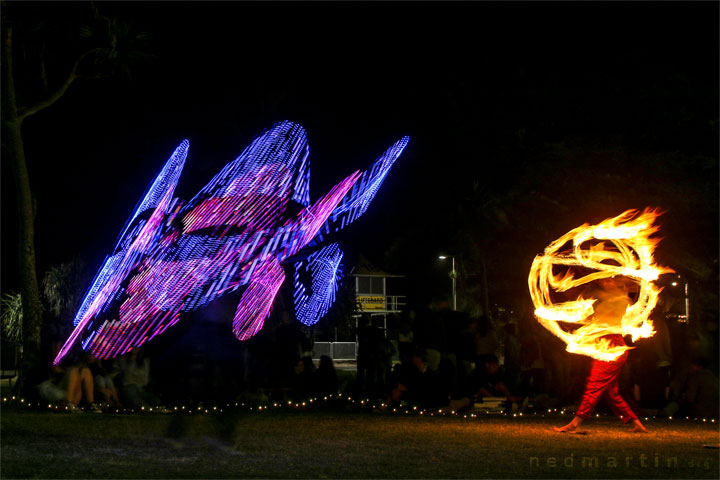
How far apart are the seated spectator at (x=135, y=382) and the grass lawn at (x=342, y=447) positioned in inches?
38.7

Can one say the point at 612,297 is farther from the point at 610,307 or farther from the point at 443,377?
the point at 443,377

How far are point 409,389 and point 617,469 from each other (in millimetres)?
6091

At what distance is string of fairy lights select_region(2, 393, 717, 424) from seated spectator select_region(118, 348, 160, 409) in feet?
0.84

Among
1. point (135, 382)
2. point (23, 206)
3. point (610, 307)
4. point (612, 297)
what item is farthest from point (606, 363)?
point (23, 206)

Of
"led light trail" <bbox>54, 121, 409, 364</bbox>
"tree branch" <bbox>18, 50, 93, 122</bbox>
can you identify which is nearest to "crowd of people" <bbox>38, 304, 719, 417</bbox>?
"led light trail" <bbox>54, 121, 409, 364</bbox>

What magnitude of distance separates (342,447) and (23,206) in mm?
11107

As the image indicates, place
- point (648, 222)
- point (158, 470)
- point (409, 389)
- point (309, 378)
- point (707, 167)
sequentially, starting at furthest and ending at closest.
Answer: point (707, 167)
point (309, 378)
point (409, 389)
point (648, 222)
point (158, 470)

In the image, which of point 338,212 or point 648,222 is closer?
point 648,222

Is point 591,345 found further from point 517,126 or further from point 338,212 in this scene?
point 517,126

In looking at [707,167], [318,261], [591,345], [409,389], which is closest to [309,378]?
[409,389]

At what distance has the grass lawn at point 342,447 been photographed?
9.02 metres

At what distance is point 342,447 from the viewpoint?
1068 centimetres

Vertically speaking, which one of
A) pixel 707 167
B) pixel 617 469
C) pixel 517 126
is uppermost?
pixel 517 126

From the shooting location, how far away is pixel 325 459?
973cm
